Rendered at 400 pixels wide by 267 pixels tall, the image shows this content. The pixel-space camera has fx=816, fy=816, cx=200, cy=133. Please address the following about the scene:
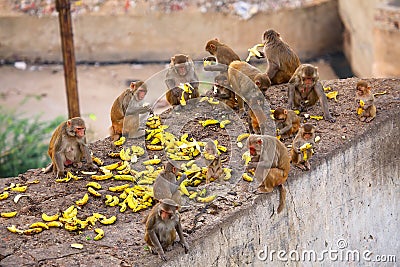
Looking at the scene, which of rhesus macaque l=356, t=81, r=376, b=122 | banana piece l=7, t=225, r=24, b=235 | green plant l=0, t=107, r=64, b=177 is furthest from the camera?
green plant l=0, t=107, r=64, b=177

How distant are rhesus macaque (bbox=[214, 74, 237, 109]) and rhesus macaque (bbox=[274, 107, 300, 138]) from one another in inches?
30.7

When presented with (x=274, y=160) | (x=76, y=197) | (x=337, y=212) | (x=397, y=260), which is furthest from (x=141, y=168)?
(x=397, y=260)

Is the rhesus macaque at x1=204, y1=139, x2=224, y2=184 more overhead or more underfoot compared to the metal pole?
more underfoot

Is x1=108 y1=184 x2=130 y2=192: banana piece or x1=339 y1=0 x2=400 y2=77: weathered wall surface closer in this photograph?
x1=108 y1=184 x2=130 y2=192: banana piece

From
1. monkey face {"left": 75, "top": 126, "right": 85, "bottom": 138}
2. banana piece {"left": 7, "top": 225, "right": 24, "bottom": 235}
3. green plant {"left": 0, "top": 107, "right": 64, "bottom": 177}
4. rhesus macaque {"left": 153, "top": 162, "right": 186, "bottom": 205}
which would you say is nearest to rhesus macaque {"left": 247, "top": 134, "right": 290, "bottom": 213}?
rhesus macaque {"left": 153, "top": 162, "right": 186, "bottom": 205}

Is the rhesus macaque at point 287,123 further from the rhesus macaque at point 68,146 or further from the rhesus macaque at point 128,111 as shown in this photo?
the rhesus macaque at point 68,146

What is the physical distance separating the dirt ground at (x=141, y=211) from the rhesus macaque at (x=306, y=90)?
3.9 inches

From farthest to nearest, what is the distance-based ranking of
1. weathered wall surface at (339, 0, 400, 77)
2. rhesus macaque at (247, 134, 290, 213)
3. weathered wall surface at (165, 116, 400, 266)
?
weathered wall surface at (339, 0, 400, 77) → rhesus macaque at (247, 134, 290, 213) → weathered wall surface at (165, 116, 400, 266)

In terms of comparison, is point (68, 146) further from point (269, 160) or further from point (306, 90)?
point (306, 90)

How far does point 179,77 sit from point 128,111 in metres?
0.65

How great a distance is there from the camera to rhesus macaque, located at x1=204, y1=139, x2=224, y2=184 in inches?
253

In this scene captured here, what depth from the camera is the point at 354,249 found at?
7207 millimetres

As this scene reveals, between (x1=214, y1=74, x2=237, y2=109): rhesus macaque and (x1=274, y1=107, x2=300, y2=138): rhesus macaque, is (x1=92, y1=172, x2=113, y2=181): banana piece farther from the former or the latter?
(x1=214, y1=74, x2=237, y2=109): rhesus macaque

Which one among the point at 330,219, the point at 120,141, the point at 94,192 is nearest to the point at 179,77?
the point at 120,141
